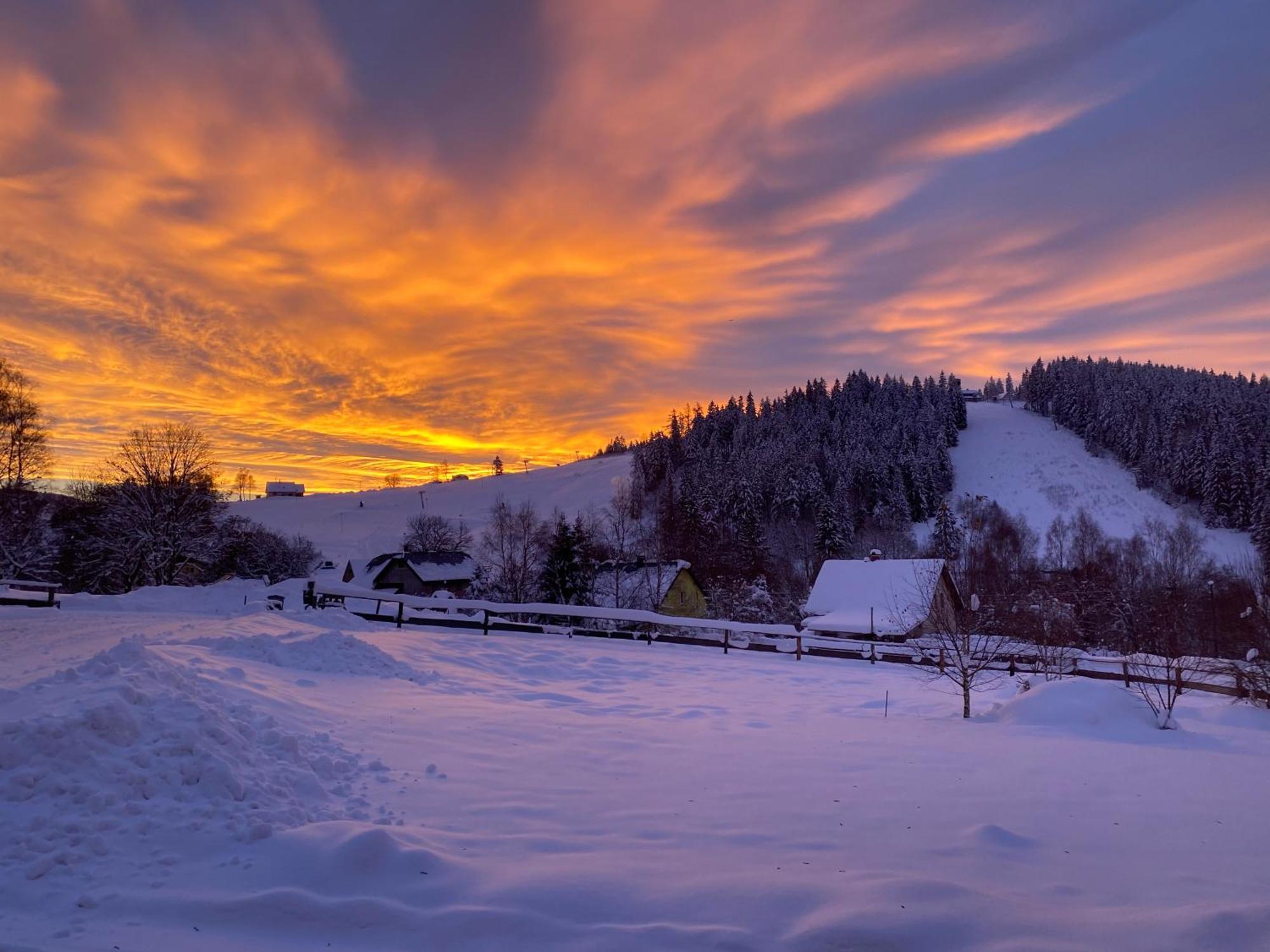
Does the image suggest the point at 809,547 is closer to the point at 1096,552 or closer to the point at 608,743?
the point at 1096,552

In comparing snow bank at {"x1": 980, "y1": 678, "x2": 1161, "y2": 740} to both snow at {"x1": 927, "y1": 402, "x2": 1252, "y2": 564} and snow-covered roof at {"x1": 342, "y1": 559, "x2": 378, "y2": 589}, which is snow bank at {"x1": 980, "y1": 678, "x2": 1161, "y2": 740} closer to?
snow-covered roof at {"x1": 342, "y1": 559, "x2": 378, "y2": 589}

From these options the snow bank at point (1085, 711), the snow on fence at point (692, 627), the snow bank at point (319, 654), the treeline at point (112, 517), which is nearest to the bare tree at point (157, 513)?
the treeline at point (112, 517)

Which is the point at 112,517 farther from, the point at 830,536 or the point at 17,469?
the point at 830,536

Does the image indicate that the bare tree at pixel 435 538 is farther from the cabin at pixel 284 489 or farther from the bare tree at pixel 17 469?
the cabin at pixel 284 489

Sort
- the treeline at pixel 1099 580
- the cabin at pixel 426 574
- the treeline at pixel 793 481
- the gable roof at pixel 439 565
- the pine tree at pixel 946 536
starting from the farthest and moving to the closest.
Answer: the pine tree at pixel 946 536
the treeline at pixel 793 481
the cabin at pixel 426 574
the gable roof at pixel 439 565
the treeline at pixel 1099 580

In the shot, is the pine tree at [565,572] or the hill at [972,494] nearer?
the pine tree at [565,572]

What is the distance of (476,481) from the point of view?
149000mm

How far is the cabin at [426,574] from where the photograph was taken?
200 ft

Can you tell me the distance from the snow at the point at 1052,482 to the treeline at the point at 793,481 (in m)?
5.53

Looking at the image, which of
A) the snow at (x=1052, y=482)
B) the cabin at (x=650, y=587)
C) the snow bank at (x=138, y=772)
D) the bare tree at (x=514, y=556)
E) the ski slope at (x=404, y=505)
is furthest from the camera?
the ski slope at (x=404, y=505)

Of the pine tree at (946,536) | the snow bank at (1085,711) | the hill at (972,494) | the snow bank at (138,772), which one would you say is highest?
the hill at (972,494)

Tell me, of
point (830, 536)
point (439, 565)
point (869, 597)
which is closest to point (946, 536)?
point (830, 536)

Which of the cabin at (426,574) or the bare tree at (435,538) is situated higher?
the bare tree at (435,538)

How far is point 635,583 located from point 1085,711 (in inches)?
1612
